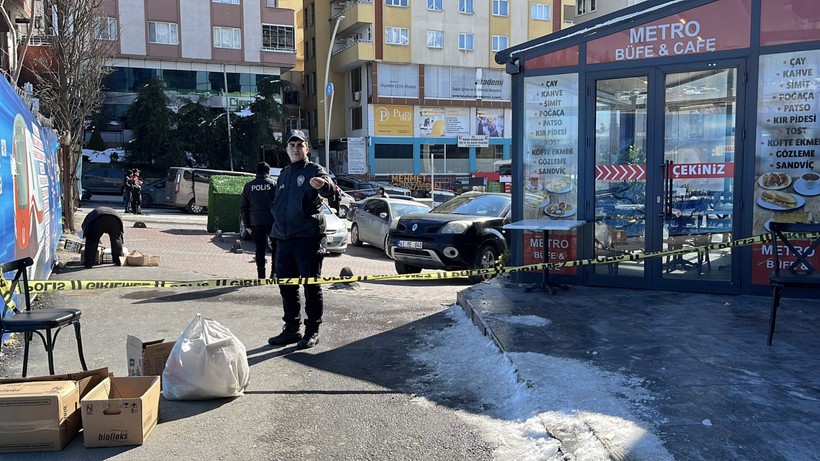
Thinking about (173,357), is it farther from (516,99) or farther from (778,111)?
(778,111)

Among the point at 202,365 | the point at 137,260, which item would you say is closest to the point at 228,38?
the point at 137,260

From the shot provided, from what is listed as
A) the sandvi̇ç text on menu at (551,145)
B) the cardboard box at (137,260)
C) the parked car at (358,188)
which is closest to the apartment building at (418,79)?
the parked car at (358,188)

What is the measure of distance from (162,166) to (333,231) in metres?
28.4

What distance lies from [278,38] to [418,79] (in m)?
10.6

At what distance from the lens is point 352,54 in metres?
47.7

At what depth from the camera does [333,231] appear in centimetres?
1523

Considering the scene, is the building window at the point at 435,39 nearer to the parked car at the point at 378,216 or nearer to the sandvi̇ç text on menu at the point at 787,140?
the parked car at the point at 378,216

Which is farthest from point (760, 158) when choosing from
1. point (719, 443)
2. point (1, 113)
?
point (1, 113)

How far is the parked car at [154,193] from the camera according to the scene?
2908 centimetres

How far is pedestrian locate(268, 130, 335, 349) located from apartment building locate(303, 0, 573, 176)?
1577 inches

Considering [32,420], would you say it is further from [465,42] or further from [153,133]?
[465,42]

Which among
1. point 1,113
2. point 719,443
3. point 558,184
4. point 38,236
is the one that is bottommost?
point 719,443

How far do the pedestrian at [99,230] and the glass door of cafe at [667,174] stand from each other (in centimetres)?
794

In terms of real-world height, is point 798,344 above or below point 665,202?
below
